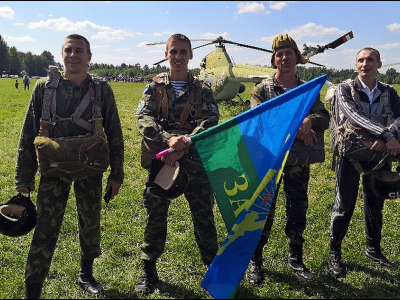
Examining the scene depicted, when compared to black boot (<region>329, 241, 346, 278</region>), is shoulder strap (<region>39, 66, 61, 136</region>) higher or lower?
higher

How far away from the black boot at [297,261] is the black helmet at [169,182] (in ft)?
6.01

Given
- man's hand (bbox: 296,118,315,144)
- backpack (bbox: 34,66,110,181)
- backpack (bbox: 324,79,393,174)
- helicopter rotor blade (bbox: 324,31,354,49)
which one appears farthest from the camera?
helicopter rotor blade (bbox: 324,31,354,49)

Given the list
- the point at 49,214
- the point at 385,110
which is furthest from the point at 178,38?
the point at 385,110

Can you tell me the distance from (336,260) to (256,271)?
1160 millimetres

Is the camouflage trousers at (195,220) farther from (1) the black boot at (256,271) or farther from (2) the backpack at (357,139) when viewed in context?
(2) the backpack at (357,139)

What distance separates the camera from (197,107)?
4148mm

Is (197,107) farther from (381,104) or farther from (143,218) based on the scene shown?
(143,218)

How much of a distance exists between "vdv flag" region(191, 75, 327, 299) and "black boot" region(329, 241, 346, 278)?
1507 mm

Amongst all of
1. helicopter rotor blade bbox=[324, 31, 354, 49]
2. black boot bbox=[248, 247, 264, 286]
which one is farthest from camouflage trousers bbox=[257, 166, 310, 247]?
helicopter rotor blade bbox=[324, 31, 354, 49]

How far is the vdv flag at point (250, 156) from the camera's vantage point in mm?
3809

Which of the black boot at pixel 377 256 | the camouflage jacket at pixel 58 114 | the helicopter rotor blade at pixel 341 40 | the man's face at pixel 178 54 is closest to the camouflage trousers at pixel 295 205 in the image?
the black boot at pixel 377 256

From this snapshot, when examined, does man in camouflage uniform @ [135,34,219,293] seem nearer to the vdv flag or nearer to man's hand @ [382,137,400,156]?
the vdv flag

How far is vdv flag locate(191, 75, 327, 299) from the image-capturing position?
3.81 meters

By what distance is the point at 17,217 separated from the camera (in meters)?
3.89
